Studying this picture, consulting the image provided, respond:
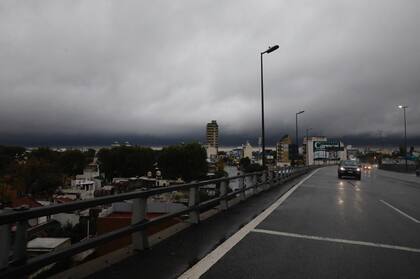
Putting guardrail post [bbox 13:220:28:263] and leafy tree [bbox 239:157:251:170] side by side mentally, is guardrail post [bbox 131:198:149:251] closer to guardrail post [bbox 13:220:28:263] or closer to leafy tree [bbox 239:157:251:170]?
guardrail post [bbox 13:220:28:263]

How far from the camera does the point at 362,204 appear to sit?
14.5 m

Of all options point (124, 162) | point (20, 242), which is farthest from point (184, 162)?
point (20, 242)

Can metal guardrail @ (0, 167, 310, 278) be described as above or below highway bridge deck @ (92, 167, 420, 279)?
above

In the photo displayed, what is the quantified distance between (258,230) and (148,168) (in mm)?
117151

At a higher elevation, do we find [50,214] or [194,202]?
[50,214]

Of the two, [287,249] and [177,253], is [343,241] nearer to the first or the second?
[287,249]

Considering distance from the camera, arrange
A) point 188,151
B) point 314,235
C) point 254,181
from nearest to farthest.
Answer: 1. point 314,235
2. point 254,181
3. point 188,151

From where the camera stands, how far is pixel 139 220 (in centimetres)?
631

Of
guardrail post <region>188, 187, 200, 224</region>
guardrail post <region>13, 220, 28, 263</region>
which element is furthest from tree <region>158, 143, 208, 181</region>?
guardrail post <region>13, 220, 28, 263</region>

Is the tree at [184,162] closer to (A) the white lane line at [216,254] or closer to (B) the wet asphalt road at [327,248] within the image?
(B) the wet asphalt road at [327,248]

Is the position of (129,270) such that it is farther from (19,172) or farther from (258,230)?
(19,172)

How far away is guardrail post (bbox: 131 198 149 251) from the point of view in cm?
630

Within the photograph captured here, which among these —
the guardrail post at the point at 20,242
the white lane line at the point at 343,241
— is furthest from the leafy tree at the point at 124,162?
the guardrail post at the point at 20,242

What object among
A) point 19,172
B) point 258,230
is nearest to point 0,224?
point 258,230
